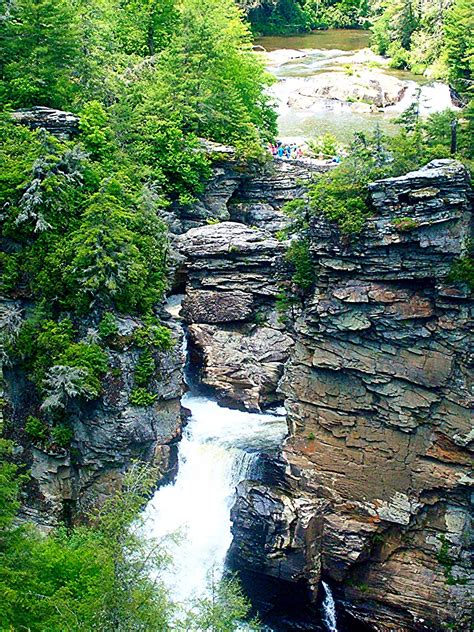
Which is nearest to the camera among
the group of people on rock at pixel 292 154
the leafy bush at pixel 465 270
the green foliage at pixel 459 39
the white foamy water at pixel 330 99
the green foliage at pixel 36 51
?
the leafy bush at pixel 465 270

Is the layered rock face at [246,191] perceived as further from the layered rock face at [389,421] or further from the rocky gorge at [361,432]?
the layered rock face at [389,421]

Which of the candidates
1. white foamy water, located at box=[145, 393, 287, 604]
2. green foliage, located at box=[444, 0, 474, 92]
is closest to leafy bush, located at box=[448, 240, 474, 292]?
white foamy water, located at box=[145, 393, 287, 604]

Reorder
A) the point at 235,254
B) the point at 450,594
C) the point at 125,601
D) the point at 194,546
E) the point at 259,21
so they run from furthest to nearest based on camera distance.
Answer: the point at 259,21, the point at 235,254, the point at 194,546, the point at 450,594, the point at 125,601

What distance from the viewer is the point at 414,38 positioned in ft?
197

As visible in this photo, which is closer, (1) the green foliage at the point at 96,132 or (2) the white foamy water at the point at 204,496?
(2) the white foamy water at the point at 204,496

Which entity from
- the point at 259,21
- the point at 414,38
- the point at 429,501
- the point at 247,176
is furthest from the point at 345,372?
the point at 259,21

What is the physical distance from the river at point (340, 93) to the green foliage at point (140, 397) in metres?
20.4

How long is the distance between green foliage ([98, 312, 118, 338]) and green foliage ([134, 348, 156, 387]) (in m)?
1.20

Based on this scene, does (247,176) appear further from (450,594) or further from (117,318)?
(450,594)

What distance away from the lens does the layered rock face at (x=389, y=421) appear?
862 inches

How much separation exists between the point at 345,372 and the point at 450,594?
23.0 feet

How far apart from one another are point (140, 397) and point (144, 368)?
92cm

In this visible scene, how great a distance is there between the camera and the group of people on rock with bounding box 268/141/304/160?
37.2 meters

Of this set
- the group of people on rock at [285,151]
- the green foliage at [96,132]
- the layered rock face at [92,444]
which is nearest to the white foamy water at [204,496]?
the layered rock face at [92,444]
